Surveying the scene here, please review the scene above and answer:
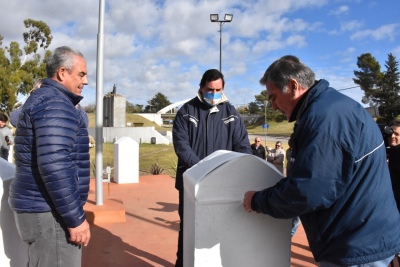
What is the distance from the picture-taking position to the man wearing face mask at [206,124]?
126 inches

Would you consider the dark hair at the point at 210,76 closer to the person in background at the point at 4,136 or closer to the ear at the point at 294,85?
the ear at the point at 294,85

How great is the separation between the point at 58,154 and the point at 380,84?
54.0 meters

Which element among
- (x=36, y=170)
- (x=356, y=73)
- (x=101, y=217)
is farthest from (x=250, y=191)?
(x=356, y=73)

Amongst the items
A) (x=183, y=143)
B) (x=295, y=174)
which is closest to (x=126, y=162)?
(x=183, y=143)

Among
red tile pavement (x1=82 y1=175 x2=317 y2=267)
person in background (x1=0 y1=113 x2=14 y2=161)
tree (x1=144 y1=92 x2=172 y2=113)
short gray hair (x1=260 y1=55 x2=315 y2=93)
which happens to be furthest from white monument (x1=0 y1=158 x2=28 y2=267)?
tree (x1=144 y1=92 x2=172 y2=113)

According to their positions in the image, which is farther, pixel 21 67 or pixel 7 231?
pixel 21 67

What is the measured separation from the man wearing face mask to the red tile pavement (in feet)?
3.59

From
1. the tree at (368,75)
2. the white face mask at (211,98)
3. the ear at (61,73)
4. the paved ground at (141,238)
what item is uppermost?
→ the tree at (368,75)

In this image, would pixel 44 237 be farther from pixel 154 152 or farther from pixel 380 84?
pixel 380 84

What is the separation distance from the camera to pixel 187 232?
2014mm

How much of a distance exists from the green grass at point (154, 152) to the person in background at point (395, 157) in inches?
343

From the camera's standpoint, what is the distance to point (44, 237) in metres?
2.08

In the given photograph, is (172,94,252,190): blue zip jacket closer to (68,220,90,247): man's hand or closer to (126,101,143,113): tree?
(68,220,90,247): man's hand

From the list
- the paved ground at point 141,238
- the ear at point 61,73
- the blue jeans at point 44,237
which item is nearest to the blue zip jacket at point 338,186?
the blue jeans at point 44,237
